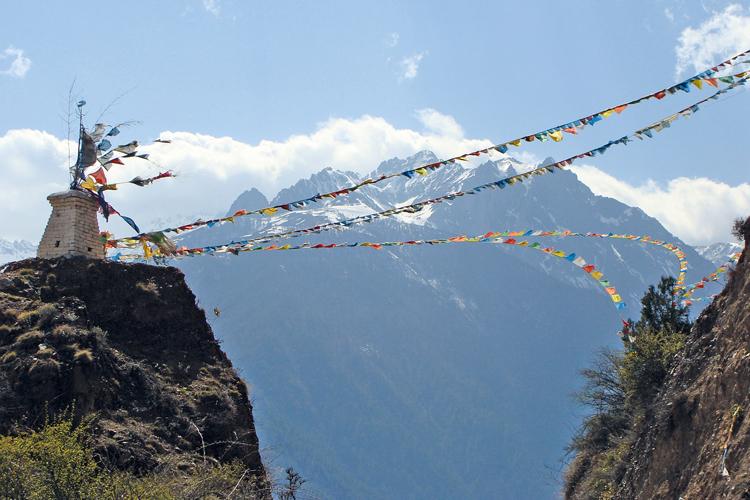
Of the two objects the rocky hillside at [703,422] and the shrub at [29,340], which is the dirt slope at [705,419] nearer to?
the rocky hillside at [703,422]

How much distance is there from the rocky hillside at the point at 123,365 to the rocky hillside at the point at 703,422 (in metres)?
9.82

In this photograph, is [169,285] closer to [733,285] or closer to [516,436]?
[733,285]

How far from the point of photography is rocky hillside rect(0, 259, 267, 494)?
38.2 ft

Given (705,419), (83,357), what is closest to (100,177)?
(83,357)

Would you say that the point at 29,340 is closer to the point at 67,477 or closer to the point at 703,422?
the point at 67,477

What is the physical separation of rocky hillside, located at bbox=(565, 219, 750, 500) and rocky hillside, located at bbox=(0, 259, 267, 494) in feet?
32.2

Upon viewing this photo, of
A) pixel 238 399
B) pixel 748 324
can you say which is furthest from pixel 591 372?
pixel 238 399

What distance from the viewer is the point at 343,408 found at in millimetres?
192750

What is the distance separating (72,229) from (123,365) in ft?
18.1

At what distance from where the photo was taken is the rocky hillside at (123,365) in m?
11.6

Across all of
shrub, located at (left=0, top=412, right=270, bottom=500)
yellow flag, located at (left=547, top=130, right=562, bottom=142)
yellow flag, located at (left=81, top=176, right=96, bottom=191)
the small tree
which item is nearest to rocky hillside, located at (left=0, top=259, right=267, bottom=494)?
shrub, located at (left=0, top=412, right=270, bottom=500)

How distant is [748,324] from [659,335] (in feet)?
31.3

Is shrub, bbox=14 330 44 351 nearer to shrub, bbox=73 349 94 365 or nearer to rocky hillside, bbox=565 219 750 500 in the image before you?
shrub, bbox=73 349 94 365

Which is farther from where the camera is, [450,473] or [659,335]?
[450,473]
